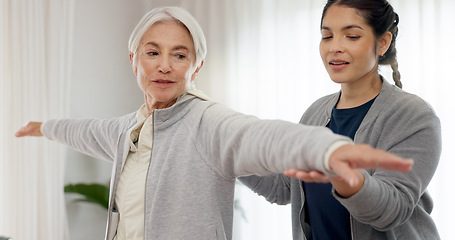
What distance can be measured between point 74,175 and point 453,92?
283 cm

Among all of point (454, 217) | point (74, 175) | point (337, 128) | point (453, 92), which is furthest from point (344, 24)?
point (74, 175)

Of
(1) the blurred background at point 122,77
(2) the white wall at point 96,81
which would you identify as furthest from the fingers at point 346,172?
(2) the white wall at point 96,81

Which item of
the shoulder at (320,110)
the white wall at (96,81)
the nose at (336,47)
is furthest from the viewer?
the white wall at (96,81)

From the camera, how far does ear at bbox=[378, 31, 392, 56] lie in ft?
5.38

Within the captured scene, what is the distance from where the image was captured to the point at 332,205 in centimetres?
160

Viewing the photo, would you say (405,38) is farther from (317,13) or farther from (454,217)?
(454,217)

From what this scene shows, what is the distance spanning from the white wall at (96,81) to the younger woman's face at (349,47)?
2860mm

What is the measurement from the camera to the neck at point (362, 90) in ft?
5.39

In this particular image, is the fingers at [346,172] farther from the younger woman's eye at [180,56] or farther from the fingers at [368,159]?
the younger woman's eye at [180,56]

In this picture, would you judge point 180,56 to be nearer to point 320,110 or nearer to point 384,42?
point 320,110

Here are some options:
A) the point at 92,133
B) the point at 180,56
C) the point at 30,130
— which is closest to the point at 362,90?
the point at 180,56

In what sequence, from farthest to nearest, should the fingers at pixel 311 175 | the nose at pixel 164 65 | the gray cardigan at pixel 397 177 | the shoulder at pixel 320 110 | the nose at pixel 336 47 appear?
the shoulder at pixel 320 110, the nose at pixel 336 47, the nose at pixel 164 65, the gray cardigan at pixel 397 177, the fingers at pixel 311 175

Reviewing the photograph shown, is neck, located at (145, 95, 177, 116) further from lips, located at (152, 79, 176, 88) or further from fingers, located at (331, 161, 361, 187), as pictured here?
fingers, located at (331, 161, 361, 187)

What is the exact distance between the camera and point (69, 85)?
3.79 meters
